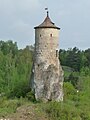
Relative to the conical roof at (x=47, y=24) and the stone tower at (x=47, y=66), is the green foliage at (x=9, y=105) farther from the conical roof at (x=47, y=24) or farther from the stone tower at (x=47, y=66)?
the conical roof at (x=47, y=24)

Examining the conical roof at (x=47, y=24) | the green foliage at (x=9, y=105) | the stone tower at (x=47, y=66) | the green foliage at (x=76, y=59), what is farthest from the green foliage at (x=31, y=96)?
the green foliage at (x=76, y=59)

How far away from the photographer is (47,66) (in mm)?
38281

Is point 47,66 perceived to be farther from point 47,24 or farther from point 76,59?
point 76,59

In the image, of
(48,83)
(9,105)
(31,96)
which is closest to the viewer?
(9,105)

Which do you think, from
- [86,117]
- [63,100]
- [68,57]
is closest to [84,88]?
[63,100]

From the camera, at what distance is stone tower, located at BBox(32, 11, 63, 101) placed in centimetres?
3812

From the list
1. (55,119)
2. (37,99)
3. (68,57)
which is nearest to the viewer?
(55,119)

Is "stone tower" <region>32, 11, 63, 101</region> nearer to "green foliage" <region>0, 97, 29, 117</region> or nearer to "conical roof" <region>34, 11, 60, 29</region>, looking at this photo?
"conical roof" <region>34, 11, 60, 29</region>

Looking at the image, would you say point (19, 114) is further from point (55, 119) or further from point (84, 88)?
point (84, 88)

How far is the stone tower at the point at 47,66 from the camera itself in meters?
38.1

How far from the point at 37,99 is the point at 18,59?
32.3 m

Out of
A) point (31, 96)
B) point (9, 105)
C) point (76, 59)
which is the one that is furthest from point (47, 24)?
point (76, 59)

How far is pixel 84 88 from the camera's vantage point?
54.7 m

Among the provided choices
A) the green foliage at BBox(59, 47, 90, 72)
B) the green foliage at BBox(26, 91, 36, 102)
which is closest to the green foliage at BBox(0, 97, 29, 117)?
the green foliage at BBox(26, 91, 36, 102)
